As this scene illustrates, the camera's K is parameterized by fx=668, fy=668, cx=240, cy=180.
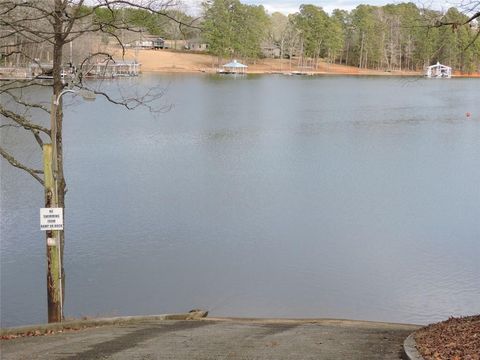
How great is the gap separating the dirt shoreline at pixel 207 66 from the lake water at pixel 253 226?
6372 cm

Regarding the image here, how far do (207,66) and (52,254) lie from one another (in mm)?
94507

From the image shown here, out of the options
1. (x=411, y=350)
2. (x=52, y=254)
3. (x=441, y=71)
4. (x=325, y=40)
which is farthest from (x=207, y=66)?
(x=411, y=350)

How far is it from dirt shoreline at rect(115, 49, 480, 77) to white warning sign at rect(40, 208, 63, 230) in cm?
8078

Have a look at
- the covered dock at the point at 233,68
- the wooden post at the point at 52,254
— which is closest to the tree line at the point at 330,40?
the covered dock at the point at 233,68

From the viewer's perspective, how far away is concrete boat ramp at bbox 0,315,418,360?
5.90 meters

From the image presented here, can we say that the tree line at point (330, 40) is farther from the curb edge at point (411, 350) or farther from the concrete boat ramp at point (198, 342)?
the curb edge at point (411, 350)

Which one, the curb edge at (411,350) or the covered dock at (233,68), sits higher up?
the covered dock at (233,68)

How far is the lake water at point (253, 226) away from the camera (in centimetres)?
1140

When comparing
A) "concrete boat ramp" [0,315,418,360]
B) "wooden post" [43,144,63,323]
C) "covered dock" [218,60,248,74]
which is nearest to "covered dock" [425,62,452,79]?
"covered dock" [218,60,248,74]

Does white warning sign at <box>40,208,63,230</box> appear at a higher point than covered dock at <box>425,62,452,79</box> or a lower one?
lower

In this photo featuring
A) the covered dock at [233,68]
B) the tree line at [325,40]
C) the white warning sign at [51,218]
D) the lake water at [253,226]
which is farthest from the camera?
the tree line at [325,40]

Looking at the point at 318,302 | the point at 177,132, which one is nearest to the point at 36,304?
the point at 318,302

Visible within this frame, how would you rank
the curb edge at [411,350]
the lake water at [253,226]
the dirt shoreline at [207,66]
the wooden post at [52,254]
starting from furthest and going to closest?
the dirt shoreline at [207,66]
the lake water at [253,226]
the wooden post at [52,254]
the curb edge at [411,350]

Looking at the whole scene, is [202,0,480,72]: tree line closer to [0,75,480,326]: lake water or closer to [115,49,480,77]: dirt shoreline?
[115,49,480,77]: dirt shoreline
